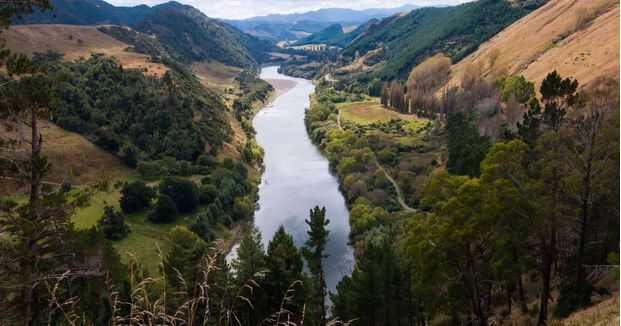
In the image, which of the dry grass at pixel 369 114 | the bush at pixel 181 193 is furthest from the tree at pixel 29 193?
the dry grass at pixel 369 114

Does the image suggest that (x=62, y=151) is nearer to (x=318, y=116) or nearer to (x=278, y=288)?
(x=278, y=288)

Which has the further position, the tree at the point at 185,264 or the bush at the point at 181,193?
the bush at the point at 181,193

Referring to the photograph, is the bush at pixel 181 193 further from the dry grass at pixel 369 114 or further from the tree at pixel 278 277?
the dry grass at pixel 369 114

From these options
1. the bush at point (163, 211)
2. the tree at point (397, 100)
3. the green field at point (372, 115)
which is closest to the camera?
the bush at point (163, 211)

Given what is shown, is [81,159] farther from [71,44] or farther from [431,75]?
[431,75]

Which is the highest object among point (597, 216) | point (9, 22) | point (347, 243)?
point (9, 22)

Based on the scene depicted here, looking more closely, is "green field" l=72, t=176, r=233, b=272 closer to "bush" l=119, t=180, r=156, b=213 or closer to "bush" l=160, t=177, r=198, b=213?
"bush" l=119, t=180, r=156, b=213

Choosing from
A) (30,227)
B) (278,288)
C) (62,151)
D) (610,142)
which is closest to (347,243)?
(278,288)
